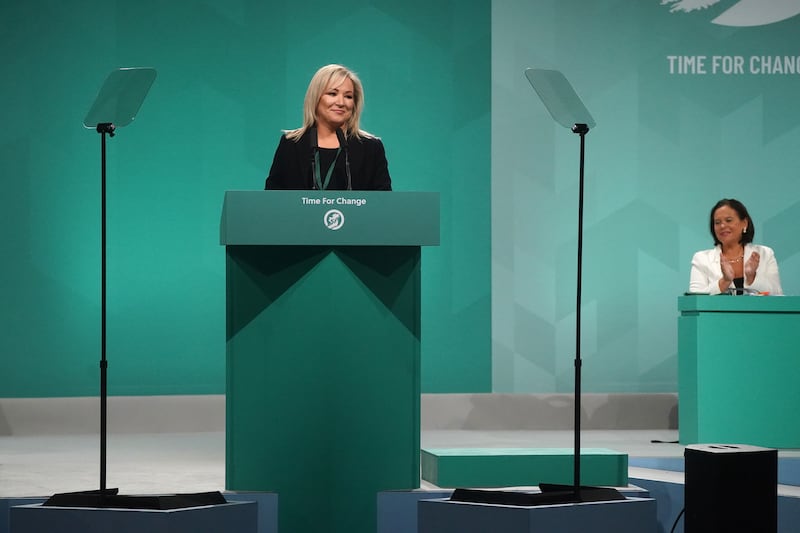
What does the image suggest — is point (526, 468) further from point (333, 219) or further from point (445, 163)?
point (445, 163)

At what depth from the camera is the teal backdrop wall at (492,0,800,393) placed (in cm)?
672

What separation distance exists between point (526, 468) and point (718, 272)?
2.57m

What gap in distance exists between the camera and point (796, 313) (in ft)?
17.5

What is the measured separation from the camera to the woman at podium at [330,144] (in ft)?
13.0

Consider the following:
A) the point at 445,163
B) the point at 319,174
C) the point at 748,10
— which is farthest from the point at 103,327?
the point at 748,10

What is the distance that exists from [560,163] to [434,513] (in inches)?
156

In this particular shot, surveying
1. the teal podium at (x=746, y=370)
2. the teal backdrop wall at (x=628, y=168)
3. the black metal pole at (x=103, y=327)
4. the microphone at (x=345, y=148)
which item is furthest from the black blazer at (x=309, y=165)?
the teal backdrop wall at (x=628, y=168)

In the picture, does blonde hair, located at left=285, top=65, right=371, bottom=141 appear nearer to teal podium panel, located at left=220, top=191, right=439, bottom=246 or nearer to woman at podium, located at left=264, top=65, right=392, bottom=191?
woman at podium, located at left=264, top=65, right=392, bottom=191

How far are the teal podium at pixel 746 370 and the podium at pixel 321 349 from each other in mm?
2313

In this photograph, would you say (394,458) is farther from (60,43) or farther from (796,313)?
(60,43)

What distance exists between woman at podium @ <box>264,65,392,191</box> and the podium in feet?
1.72

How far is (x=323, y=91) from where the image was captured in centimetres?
398

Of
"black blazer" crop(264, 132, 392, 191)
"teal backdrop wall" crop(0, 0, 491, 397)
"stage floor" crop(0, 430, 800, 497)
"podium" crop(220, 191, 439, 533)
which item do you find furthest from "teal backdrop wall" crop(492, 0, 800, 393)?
"podium" crop(220, 191, 439, 533)

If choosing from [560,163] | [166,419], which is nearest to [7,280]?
[166,419]
